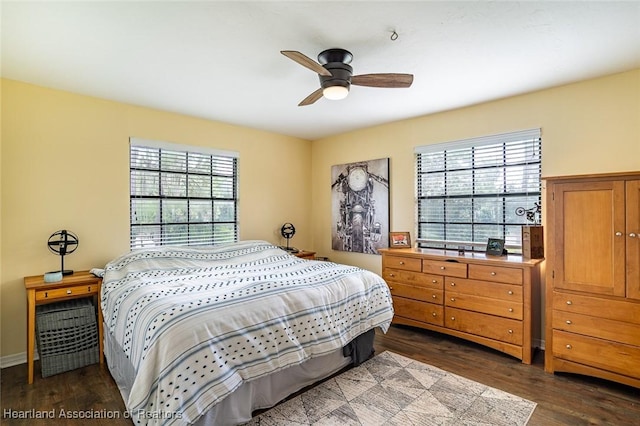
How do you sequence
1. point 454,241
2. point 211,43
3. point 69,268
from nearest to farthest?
1. point 211,43
2. point 69,268
3. point 454,241

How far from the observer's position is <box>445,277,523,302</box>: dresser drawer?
2.95 meters

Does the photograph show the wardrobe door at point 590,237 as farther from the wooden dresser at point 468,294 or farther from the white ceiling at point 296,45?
the white ceiling at point 296,45

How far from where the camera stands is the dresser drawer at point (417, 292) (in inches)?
136

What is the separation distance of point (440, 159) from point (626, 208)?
1892 millimetres

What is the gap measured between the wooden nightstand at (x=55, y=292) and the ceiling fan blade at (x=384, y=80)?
2.86 metres

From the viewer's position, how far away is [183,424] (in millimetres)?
1645

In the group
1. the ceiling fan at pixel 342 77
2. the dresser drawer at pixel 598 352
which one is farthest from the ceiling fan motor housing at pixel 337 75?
the dresser drawer at pixel 598 352

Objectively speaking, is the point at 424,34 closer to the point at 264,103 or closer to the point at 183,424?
the point at 264,103

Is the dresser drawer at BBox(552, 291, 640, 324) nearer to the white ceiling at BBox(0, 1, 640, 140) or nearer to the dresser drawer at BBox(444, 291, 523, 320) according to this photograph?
the dresser drawer at BBox(444, 291, 523, 320)

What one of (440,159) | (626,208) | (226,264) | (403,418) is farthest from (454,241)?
(226,264)

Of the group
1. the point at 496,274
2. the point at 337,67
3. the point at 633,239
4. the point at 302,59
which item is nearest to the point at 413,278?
the point at 496,274

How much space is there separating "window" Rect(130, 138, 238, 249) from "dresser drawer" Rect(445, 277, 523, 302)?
2.86 meters

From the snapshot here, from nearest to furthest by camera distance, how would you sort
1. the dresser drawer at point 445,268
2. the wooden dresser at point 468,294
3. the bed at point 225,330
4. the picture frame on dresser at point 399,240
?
the bed at point 225,330 < the wooden dresser at point 468,294 < the dresser drawer at point 445,268 < the picture frame on dresser at point 399,240

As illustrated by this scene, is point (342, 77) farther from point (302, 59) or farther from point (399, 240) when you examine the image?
point (399, 240)
